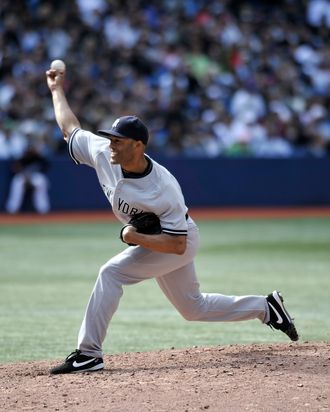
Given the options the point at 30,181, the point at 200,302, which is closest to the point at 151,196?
the point at 200,302

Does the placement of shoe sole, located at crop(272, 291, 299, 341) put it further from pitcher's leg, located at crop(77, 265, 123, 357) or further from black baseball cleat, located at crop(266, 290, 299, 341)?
pitcher's leg, located at crop(77, 265, 123, 357)

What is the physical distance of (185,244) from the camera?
6469 millimetres

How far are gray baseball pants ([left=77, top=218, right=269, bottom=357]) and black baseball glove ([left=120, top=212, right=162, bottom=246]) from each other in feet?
0.56

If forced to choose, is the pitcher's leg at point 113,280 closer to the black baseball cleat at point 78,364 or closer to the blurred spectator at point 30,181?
the black baseball cleat at point 78,364

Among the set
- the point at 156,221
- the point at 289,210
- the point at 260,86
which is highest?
the point at 260,86

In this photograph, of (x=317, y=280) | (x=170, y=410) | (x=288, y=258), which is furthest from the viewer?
(x=288, y=258)

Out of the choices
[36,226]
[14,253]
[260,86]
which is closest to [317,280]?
[14,253]

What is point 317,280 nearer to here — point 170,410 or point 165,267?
point 165,267

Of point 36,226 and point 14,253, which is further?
point 36,226

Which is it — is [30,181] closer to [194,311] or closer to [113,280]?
[194,311]

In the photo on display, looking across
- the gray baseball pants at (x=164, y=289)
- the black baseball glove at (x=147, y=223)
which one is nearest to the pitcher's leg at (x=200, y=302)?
the gray baseball pants at (x=164, y=289)

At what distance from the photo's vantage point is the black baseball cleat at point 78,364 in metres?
6.38

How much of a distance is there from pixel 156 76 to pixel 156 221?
1655cm

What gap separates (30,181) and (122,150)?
47.2ft
